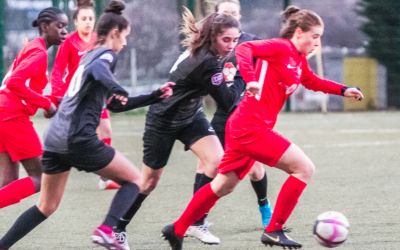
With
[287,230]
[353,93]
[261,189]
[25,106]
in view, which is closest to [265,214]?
[261,189]

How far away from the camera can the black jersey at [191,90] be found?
689cm

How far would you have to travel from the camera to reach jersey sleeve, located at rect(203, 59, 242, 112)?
6891 mm

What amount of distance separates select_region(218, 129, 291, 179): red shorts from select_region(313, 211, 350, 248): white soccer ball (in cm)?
48

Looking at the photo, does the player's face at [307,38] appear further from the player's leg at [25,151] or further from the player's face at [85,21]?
the player's face at [85,21]

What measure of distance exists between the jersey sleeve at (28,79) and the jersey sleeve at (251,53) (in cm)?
143

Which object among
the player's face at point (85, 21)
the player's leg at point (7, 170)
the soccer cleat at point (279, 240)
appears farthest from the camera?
the player's face at point (85, 21)

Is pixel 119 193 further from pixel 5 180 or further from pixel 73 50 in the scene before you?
pixel 73 50

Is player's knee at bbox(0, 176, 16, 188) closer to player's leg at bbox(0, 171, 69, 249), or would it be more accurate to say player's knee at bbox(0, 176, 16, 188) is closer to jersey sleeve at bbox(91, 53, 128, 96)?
player's leg at bbox(0, 171, 69, 249)

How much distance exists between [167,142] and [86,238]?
94 cm

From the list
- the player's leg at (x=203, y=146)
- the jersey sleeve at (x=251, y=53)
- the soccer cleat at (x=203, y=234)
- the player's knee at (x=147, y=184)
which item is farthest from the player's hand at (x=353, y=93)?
the player's knee at (x=147, y=184)

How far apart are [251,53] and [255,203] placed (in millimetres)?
2740

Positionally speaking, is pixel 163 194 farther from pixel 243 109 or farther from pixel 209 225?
pixel 243 109

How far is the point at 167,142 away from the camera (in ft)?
23.4

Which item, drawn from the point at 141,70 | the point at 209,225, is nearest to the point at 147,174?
the point at 209,225
